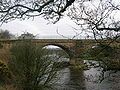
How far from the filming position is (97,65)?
3.22 m

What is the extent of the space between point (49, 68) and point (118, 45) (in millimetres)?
11508

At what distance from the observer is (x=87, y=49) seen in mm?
3367

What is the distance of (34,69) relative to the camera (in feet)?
45.5

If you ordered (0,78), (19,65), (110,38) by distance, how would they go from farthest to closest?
(0,78)
(19,65)
(110,38)

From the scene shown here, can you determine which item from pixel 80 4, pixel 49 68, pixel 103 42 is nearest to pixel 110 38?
pixel 103 42

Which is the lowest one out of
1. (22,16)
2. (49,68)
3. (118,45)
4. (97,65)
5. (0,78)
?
(0,78)

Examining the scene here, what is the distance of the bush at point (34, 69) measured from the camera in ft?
45.6

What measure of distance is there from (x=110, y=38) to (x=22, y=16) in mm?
1195

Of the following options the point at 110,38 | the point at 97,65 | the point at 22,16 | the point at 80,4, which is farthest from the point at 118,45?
the point at 22,16

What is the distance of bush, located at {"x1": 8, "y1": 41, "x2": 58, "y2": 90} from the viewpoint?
1389 cm

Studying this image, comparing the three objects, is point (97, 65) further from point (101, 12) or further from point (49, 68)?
point (49, 68)

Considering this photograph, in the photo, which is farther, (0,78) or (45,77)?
(0,78)

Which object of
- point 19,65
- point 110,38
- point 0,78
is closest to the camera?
point 110,38

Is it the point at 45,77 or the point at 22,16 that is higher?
the point at 22,16
